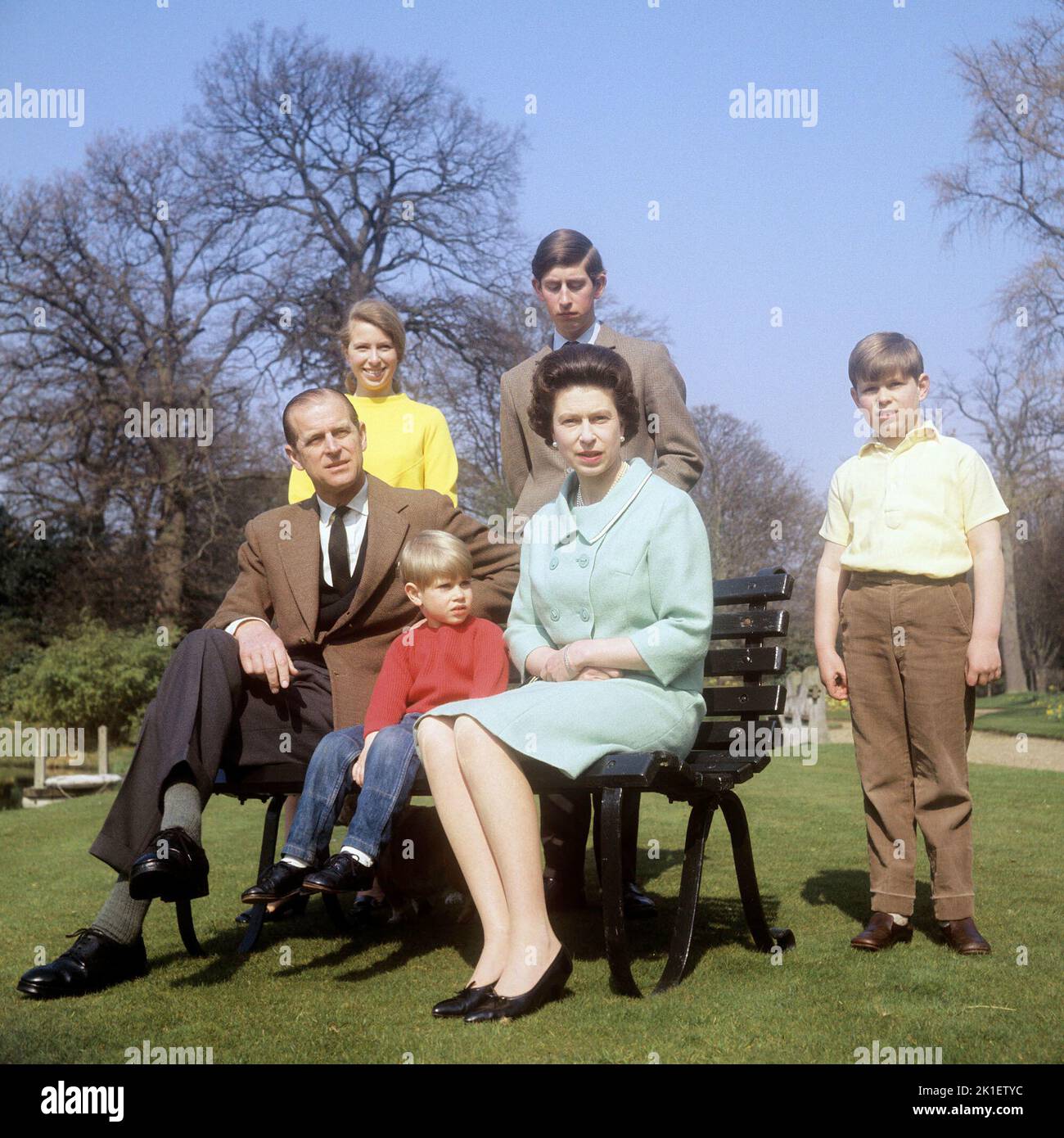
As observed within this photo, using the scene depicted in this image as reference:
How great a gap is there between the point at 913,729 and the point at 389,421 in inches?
94.8

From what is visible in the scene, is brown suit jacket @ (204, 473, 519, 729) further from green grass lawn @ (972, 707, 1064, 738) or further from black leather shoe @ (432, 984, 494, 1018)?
green grass lawn @ (972, 707, 1064, 738)

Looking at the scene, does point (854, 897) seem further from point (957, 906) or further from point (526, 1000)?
point (526, 1000)

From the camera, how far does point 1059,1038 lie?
308 cm

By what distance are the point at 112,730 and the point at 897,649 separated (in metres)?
15.1

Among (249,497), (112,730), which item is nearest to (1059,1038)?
(112,730)

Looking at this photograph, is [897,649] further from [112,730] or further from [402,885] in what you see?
[112,730]

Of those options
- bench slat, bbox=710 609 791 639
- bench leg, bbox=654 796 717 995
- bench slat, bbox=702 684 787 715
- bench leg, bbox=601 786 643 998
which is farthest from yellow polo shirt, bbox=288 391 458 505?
bench leg, bbox=601 786 643 998

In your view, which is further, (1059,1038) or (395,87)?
(395,87)

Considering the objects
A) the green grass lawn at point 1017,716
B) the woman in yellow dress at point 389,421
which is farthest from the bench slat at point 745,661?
the green grass lawn at point 1017,716

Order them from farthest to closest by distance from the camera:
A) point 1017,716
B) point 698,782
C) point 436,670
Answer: point 1017,716, point 436,670, point 698,782

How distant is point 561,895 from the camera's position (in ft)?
16.3

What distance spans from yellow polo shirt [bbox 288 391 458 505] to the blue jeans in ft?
5.13

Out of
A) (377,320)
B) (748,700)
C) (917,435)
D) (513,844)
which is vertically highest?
(377,320)

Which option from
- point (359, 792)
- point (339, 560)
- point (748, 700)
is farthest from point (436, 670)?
point (748, 700)
